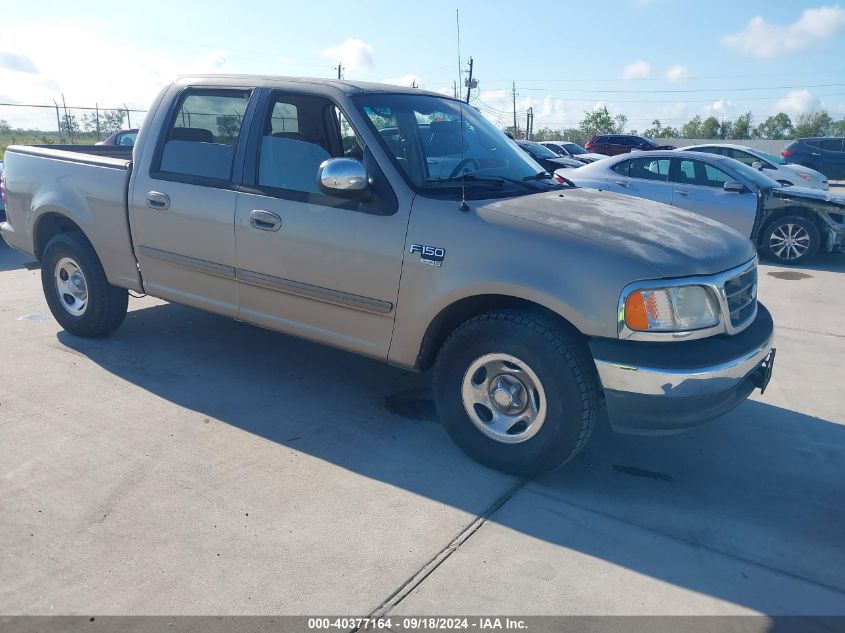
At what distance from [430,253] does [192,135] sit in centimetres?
207

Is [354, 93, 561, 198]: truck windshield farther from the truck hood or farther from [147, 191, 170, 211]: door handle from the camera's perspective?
[147, 191, 170, 211]: door handle

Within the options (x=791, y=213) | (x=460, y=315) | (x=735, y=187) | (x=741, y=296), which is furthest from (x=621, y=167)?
(x=460, y=315)

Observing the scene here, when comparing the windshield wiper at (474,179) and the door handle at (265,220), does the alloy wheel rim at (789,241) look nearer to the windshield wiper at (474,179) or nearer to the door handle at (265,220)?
the windshield wiper at (474,179)

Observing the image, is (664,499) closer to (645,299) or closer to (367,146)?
(645,299)

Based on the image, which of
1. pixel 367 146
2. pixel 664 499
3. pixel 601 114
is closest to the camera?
pixel 664 499

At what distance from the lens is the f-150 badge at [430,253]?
3.73m

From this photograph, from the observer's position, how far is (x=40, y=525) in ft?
10.6

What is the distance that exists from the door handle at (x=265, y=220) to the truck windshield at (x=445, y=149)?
79 cm

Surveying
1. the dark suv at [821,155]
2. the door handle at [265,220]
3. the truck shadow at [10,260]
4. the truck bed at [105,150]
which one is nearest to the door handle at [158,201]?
the door handle at [265,220]

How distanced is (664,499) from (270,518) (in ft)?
6.36

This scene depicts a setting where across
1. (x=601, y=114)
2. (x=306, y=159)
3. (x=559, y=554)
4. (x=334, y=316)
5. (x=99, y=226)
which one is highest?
(x=601, y=114)

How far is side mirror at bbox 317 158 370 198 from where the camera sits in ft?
12.3

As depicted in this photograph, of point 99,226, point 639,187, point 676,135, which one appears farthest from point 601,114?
point 99,226

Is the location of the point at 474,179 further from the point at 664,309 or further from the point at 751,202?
the point at 751,202
